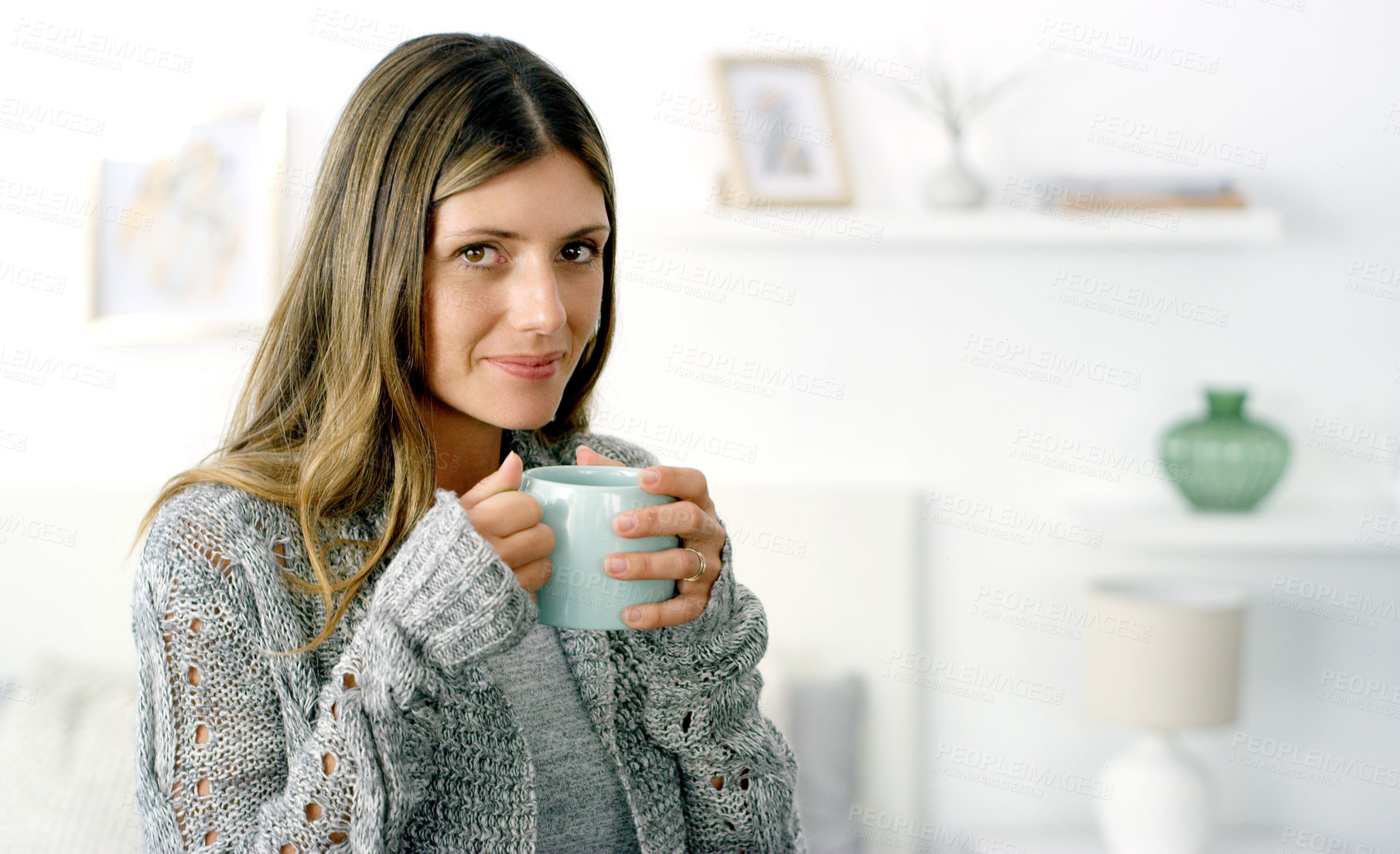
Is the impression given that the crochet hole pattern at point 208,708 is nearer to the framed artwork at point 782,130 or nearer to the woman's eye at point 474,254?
the woman's eye at point 474,254

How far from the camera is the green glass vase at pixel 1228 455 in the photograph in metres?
2.15

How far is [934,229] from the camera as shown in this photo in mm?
2145

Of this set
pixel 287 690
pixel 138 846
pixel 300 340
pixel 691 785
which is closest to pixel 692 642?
pixel 691 785

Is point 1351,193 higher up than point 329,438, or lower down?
higher up

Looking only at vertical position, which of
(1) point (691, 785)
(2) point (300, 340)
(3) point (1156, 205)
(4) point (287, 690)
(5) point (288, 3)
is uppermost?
(5) point (288, 3)

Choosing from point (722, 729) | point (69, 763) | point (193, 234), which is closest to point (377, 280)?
point (722, 729)

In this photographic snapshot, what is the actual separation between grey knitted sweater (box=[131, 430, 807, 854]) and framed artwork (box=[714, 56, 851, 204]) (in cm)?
133

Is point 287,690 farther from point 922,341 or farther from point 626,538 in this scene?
point 922,341

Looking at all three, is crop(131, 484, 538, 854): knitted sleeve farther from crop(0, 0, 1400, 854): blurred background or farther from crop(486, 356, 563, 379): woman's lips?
crop(0, 0, 1400, 854): blurred background

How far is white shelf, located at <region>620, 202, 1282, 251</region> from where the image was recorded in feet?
6.94

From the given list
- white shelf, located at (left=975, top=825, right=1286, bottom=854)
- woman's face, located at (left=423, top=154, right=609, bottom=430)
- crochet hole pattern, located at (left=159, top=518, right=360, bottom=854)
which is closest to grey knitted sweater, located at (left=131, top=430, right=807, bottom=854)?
crochet hole pattern, located at (left=159, top=518, right=360, bottom=854)

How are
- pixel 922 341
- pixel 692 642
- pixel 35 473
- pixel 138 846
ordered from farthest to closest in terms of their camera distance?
1. pixel 922 341
2. pixel 35 473
3. pixel 138 846
4. pixel 692 642

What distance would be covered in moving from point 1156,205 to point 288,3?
169 cm

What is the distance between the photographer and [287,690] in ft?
2.76
